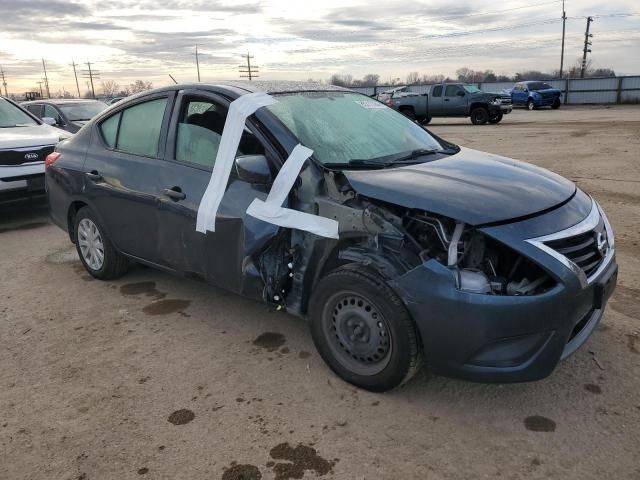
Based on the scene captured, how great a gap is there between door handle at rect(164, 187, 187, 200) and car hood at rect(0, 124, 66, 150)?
4.41 m

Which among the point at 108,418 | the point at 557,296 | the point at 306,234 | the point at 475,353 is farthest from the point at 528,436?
the point at 108,418

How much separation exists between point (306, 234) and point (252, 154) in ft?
2.14

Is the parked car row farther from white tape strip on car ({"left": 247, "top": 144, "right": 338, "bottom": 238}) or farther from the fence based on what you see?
white tape strip on car ({"left": 247, "top": 144, "right": 338, "bottom": 238})

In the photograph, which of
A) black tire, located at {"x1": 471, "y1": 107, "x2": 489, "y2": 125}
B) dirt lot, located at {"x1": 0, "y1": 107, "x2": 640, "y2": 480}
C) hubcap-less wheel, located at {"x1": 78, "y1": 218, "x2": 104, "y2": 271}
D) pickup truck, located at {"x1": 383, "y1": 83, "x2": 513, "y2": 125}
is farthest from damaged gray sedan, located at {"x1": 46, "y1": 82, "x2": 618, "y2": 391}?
black tire, located at {"x1": 471, "y1": 107, "x2": 489, "y2": 125}

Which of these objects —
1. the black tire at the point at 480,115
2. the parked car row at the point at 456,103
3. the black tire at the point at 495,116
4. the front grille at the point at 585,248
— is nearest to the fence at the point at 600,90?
the parked car row at the point at 456,103

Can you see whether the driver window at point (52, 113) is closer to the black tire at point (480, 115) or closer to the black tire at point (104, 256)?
the black tire at point (104, 256)

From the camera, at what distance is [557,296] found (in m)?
2.61

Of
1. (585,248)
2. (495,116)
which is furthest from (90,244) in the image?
(495,116)

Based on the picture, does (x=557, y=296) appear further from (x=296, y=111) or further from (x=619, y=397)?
(x=296, y=111)

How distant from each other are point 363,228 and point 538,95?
33405mm

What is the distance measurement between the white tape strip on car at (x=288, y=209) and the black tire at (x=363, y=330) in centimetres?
31

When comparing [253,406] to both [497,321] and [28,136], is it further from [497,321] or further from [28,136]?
[28,136]

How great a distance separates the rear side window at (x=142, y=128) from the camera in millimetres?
4172

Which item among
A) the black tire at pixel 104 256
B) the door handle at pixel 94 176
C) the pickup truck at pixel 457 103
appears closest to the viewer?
the door handle at pixel 94 176
